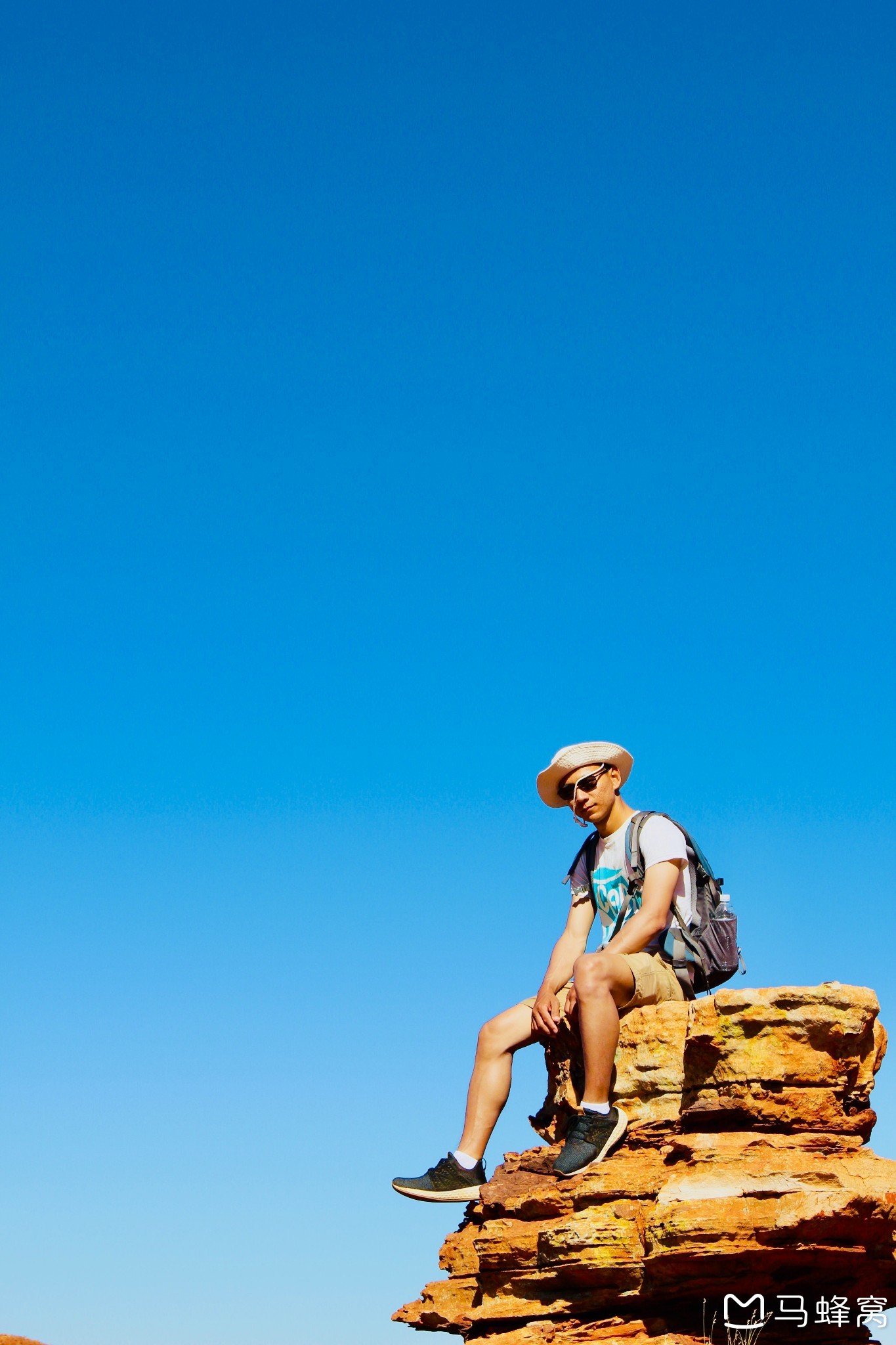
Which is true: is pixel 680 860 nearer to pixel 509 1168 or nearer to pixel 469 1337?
pixel 509 1168

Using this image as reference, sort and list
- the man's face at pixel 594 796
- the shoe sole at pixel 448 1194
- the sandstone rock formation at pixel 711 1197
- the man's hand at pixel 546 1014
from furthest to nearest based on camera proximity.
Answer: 1. the man's face at pixel 594 796
2. the shoe sole at pixel 448 1194
3. the man's hand at pixel 546 1014
4. the sandstone rock formation at pixel 711 1197

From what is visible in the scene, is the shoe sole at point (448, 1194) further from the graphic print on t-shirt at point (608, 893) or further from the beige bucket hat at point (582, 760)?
the beige bucket hat at point (582, 760)

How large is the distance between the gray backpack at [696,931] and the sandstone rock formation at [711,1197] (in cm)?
56

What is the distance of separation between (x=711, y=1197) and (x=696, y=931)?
2.21m

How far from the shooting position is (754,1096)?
373 inches

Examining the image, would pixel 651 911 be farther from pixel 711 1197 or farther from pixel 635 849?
pixel 711 1197

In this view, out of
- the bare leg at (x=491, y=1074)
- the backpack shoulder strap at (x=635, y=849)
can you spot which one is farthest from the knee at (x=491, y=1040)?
the backpack shoulder strap at (x=635, y=849)

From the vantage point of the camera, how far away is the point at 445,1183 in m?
10.5

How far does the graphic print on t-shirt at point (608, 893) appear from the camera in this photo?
10.9 meters

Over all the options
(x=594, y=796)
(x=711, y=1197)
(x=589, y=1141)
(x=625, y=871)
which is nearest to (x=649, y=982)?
(x=625, y=871)

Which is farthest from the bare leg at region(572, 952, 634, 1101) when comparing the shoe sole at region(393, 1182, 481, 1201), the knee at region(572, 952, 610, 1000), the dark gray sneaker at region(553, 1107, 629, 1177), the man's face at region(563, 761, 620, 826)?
the man's face at region(563, 761, 620, 826)

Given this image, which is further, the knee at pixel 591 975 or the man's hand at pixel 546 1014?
the man's hand at pixel 546 1014

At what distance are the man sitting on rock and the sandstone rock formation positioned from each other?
A: 22cm

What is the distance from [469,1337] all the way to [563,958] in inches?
102
